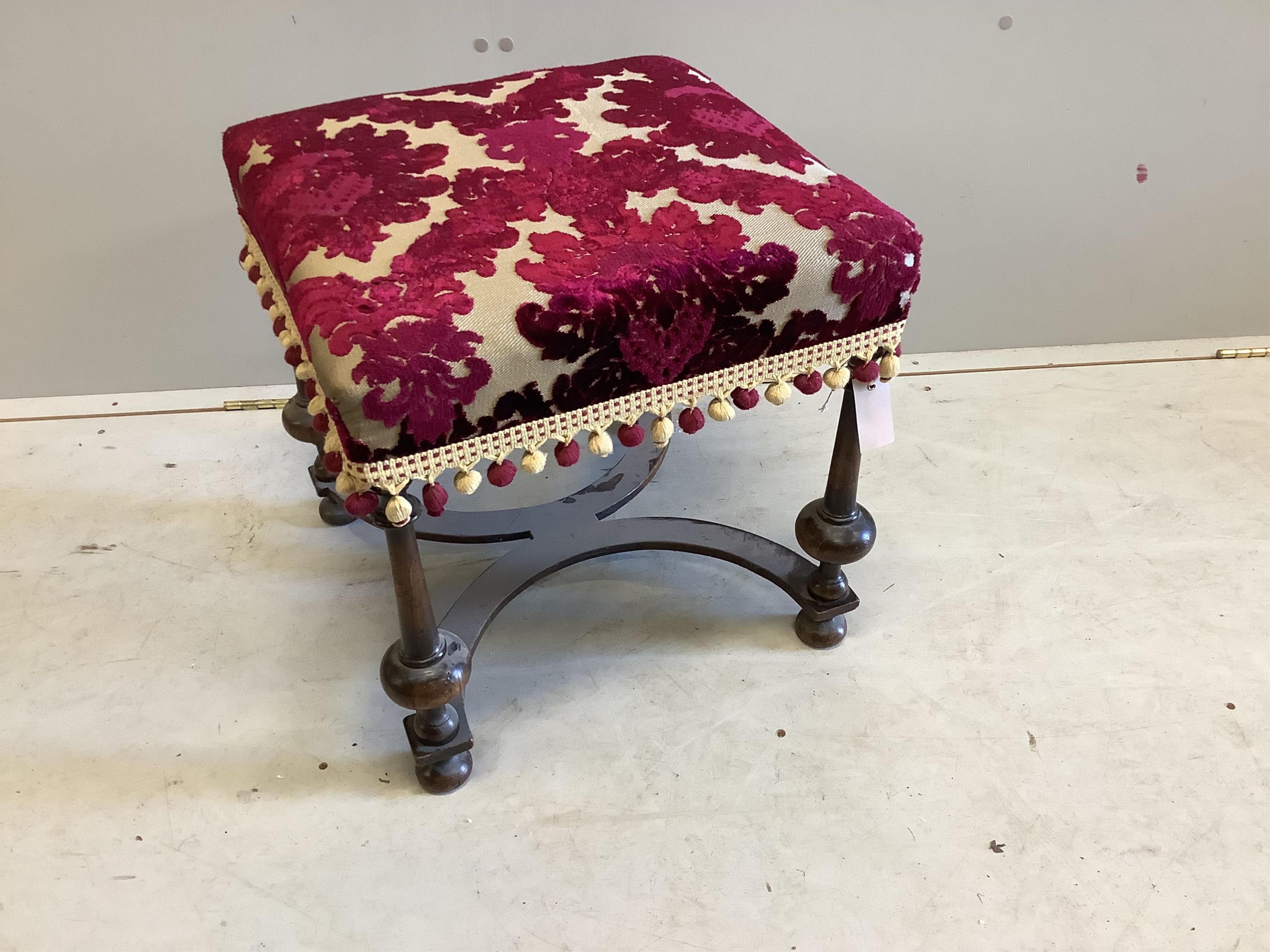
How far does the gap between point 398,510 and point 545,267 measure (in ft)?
0.69

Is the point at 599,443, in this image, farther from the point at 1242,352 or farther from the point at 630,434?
the point at 1242,352

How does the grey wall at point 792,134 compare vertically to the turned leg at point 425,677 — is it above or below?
above

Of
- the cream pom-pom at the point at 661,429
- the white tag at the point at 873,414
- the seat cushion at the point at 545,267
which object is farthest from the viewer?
the white tag at the point at 873,414

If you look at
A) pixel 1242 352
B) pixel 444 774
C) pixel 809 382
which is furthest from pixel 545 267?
pixel 1242 352

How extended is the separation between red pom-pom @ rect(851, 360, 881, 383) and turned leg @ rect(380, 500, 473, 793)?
1.31 ft

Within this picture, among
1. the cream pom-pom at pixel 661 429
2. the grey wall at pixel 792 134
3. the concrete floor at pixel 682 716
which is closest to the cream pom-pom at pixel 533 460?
the cream pom-pom at pixel 661 429

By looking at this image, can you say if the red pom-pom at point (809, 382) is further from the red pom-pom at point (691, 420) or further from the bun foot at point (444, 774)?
the bun foot at point (444, 774)

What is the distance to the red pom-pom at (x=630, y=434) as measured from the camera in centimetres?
87

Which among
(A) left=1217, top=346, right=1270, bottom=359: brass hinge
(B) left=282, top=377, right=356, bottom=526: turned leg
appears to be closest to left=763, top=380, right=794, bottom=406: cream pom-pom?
(B) left=282, top=377, right=356, bottom=526: turned leg

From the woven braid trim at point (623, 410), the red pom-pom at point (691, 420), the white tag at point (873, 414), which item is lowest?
the white tag at point (873, 414)

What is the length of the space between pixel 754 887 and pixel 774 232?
55cm

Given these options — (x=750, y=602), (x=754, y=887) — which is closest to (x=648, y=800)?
(x=754, y=887)

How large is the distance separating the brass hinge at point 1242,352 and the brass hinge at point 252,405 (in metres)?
1.38

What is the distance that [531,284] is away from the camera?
80cm
